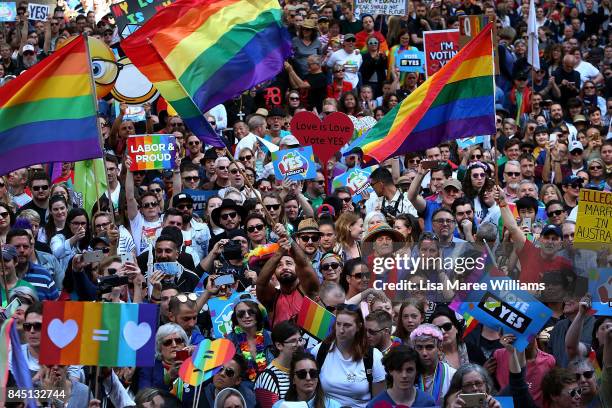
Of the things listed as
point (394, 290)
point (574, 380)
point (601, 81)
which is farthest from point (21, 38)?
point (574, 380)

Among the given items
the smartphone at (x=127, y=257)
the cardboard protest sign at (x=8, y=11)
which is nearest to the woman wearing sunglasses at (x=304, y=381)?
the smartphone at (x=127, y=257)

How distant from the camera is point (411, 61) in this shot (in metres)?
21.5

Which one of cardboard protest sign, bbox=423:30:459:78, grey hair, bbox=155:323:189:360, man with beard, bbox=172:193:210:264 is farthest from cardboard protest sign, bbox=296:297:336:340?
cardboard protest sign, bbox=423:30:459:78

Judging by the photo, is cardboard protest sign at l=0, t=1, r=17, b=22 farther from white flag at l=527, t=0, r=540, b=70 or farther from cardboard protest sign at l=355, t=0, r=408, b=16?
white flag at l=527, t=0, r=540, b=70

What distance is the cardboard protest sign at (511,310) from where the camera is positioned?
970cm

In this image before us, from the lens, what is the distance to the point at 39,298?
39.3 feet

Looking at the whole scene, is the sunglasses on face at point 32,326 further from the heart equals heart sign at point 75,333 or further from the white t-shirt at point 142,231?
the white t-shirt at point 142,231

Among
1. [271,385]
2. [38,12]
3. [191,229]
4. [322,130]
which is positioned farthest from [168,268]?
[38,12]

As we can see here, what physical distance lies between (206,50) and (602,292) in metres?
4.00

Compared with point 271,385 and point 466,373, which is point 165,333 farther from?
point 466,373

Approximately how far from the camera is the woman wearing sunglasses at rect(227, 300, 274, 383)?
10789 millimetres

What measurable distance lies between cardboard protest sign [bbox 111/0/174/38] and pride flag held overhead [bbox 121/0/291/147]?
5.98 m

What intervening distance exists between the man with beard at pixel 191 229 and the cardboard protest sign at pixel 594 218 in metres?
3.95

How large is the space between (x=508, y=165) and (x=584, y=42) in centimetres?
978
